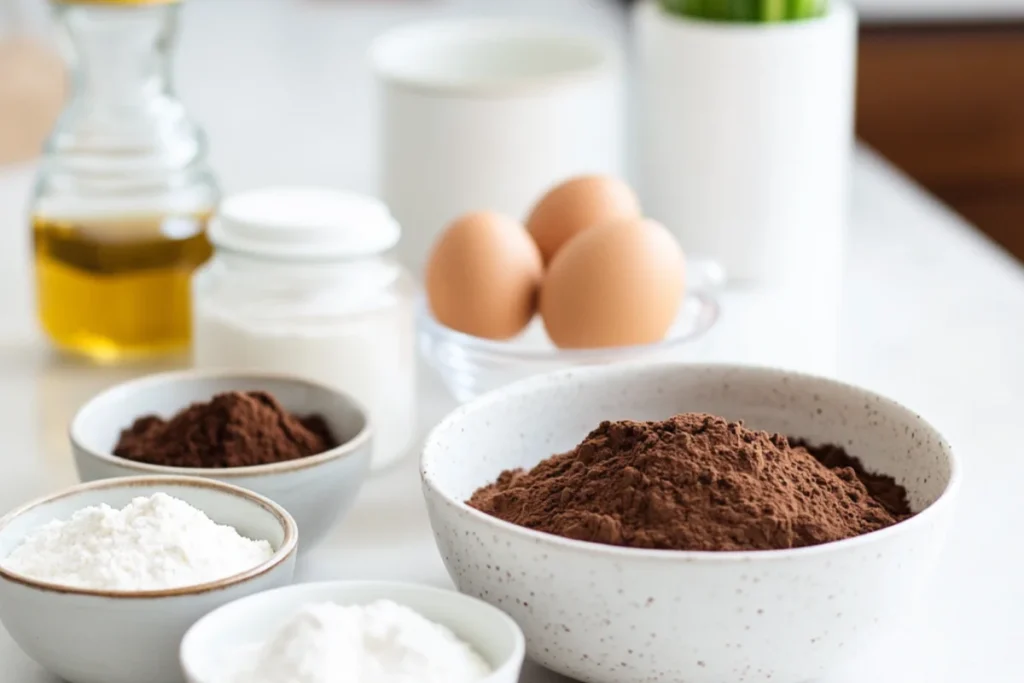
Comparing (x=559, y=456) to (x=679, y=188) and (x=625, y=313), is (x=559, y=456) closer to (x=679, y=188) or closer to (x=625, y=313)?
(x=625, y=313)

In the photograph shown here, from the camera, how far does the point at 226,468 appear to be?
88cm

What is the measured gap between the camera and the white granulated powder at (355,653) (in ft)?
2.14

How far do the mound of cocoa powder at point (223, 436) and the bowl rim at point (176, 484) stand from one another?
0.07 meters

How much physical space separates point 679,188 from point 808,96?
0.48 feet

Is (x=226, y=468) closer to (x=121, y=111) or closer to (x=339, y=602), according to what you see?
(x=339, y=602)

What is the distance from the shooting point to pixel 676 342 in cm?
107

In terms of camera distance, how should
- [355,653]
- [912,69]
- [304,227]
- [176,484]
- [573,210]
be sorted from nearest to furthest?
[355,653], [176,484], [304,227], [573,210], [912,69]

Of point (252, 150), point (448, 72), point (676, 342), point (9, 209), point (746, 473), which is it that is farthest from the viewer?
point (252, 150)

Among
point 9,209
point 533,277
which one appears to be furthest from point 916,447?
point 9,209

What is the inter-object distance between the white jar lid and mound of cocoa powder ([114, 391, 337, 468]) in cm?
14

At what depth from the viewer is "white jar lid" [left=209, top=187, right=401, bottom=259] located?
3.43 ft

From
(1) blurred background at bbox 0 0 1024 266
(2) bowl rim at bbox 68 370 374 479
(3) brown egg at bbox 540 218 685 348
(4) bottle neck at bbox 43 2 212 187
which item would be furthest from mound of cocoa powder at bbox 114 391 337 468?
(1) blurred background at bbox 0 0 1024 266

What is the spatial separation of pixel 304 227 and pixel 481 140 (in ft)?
1.10

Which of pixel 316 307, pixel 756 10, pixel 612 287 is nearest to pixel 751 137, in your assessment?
pixel 756 10
